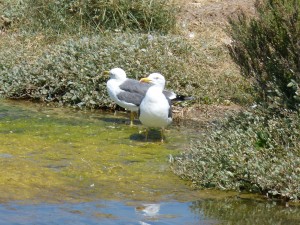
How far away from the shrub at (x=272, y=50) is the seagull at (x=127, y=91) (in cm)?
252

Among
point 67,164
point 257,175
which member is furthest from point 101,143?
point 257,175

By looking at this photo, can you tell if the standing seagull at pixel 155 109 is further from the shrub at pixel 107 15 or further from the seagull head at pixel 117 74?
the shrub at pixel 107 15

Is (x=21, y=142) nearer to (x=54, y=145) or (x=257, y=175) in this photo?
(x=54, y=145)

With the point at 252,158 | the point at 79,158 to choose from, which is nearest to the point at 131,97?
the point at 79,158

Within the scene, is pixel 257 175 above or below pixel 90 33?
below

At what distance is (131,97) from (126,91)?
0.21 meters

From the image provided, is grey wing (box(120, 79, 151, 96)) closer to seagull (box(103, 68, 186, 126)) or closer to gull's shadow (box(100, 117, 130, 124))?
seagull (box(103, 68, 186, 126))

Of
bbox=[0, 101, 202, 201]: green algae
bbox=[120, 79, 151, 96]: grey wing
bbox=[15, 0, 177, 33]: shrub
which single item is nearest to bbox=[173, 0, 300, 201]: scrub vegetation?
bbox=[0, 101, 202, 201]: green algae

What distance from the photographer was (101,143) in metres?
10.6

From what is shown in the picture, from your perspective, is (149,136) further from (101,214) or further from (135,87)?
(101,214)

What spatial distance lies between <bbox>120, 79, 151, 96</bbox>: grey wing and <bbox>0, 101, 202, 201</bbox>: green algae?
515mm

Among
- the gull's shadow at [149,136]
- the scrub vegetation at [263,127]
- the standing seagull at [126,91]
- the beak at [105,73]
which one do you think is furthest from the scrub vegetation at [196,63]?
the gull's shadow at [149,136]

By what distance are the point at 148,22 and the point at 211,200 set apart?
8608 millimetres

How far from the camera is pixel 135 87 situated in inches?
484
